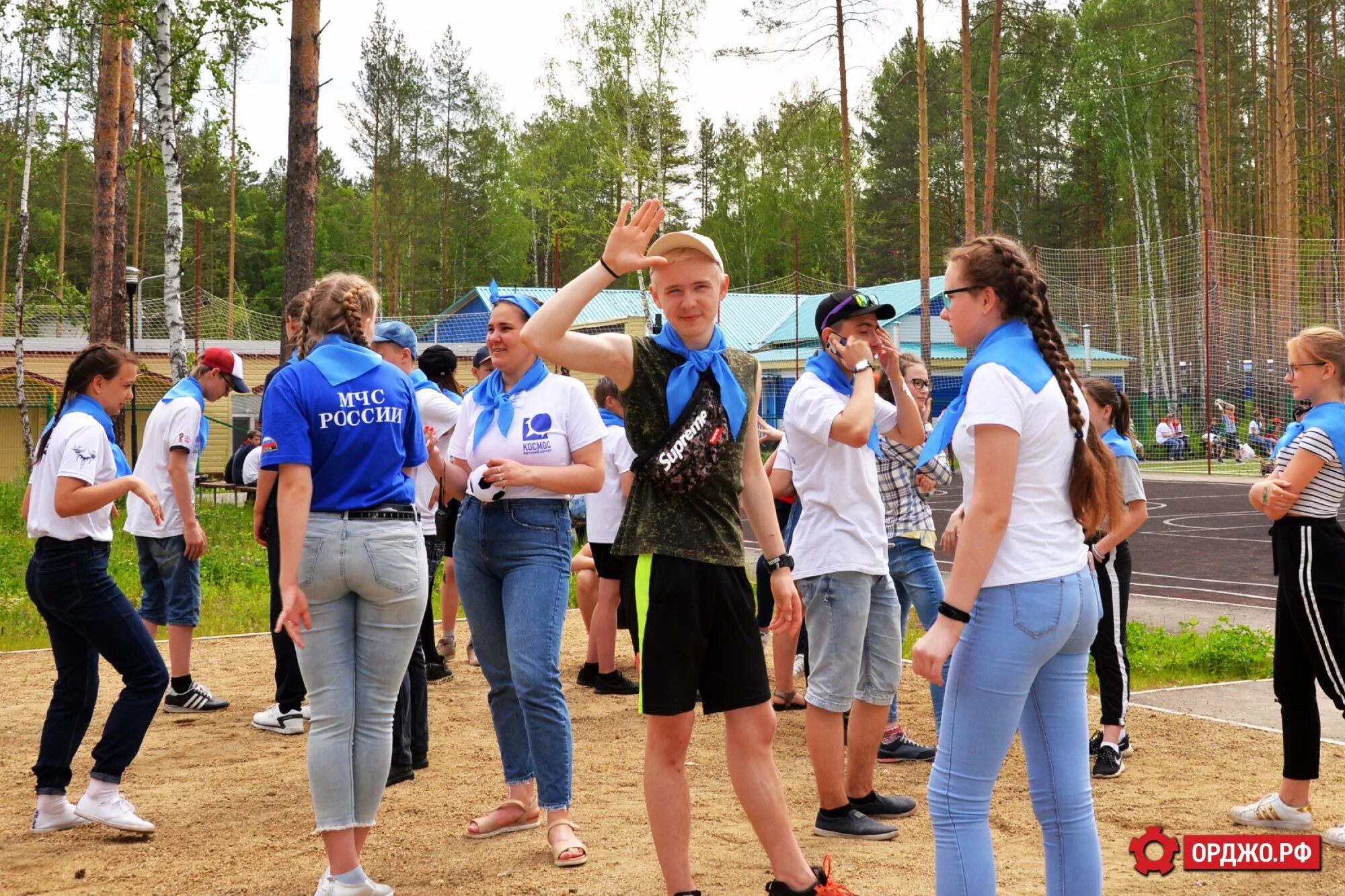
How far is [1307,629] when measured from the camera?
458 centimetres

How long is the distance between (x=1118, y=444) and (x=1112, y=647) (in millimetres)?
961

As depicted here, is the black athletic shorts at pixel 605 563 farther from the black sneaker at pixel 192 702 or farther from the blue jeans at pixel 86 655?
the blue jeans at pixel 86 655

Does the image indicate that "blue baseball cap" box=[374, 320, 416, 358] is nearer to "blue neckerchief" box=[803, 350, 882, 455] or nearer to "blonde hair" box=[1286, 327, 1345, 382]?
"blue neckerchief" box=[803, 350, 882, 455]

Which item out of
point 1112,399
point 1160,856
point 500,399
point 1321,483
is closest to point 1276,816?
point 1160,856

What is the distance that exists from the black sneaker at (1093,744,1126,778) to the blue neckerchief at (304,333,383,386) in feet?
12.4

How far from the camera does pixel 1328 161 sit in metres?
44.4

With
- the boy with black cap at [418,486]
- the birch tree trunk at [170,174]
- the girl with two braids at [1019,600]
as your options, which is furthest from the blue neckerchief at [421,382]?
the birch tree trunk at [170,174]

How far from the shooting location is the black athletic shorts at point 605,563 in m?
7.31

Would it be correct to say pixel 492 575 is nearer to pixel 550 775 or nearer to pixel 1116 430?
pixel 550 775

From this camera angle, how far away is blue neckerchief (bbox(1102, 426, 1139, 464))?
17.9ft

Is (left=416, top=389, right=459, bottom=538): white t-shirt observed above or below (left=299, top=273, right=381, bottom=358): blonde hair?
below

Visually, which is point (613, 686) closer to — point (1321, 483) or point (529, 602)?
point (529, 602)

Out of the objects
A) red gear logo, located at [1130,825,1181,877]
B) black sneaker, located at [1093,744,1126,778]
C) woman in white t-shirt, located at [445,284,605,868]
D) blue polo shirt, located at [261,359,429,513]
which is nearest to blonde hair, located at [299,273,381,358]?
blue polo shirt, located at [261,359,429,513]

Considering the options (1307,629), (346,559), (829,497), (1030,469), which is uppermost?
(1030,469)
